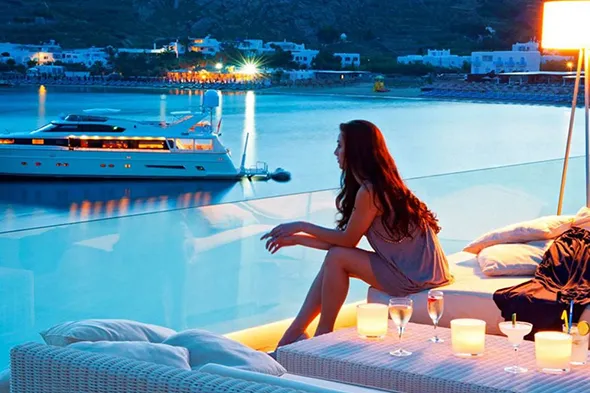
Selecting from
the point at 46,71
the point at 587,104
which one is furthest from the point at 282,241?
the point at 46,71

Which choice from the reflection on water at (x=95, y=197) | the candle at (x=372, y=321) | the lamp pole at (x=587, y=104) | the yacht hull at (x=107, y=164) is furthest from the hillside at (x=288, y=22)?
the candle at (x=372, y=321)

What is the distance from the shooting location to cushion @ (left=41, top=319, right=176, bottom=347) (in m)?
1.45

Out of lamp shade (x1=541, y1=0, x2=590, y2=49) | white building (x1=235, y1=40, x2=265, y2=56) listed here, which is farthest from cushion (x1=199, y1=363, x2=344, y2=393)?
white building (x1=235, y1=40, x2=265, y2=56)

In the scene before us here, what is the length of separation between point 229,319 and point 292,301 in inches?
9.1

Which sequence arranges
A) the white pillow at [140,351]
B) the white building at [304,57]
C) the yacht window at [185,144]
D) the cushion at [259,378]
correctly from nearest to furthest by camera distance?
the cushion at [259,378] → the white pillow at [140,351] → the yacht window at [185,144] → the white building at [304,57]

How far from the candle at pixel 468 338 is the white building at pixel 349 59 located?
65.4 metres

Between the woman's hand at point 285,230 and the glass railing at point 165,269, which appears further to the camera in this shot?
the glass railing at point 165,269

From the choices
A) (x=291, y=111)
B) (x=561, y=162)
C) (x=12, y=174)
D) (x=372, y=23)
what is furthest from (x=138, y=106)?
(x=561, y=162)

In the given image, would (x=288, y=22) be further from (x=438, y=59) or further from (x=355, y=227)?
(x=355, y=227)

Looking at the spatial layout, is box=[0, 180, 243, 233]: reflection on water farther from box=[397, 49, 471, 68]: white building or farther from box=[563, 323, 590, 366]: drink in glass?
box=[397, 49, 471, 68]: white building

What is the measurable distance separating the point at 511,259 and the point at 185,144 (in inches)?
1105

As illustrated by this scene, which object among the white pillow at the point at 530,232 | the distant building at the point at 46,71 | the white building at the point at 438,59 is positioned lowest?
the distant building at the point at 46,71

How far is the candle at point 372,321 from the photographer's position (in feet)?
6.14

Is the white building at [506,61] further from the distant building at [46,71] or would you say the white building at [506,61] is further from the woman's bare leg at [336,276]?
the woman's bare leg at [336,276]
